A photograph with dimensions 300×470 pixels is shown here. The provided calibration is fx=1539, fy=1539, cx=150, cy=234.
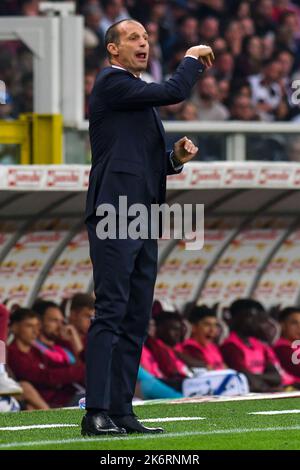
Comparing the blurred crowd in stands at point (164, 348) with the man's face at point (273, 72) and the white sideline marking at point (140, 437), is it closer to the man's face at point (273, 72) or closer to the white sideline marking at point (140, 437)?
the white sideline marking at point (140, 437)

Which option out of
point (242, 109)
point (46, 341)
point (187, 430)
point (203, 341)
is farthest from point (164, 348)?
point (187, 430)

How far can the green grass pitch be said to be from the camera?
6.36m

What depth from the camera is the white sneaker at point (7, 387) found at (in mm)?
10852

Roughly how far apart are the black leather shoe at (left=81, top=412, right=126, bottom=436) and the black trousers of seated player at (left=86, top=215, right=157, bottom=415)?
0.15 feet

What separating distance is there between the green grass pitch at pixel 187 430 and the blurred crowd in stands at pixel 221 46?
18.6 feet

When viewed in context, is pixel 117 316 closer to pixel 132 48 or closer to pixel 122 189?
pixel 122 189

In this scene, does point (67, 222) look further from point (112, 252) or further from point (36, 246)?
point (112, 252)

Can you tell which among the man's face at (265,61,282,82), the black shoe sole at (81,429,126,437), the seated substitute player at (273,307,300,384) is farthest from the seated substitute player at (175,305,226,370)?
the black shoe sole at (81,429,126,437)

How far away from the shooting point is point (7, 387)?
35.7 feet

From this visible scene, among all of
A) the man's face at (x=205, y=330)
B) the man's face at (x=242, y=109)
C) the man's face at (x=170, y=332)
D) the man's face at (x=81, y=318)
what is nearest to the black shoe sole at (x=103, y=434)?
the man's face at (x=81, y=318)
